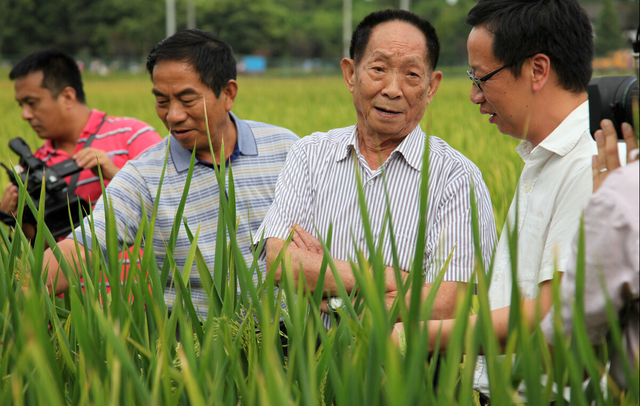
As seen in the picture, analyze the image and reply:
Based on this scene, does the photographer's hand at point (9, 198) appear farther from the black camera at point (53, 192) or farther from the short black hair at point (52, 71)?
the short black hair at point (52, 71)

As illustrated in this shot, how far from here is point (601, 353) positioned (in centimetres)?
77

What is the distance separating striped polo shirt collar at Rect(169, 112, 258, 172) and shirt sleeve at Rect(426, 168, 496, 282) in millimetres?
690

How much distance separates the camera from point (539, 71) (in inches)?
48.5

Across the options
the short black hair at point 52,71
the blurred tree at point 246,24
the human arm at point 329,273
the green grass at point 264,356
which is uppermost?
the blurred tree at point 246,24

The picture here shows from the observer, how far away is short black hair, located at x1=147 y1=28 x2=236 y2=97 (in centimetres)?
187

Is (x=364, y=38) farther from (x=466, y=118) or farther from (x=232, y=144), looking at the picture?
(x=466, y=118)

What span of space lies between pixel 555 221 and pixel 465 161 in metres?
0.43

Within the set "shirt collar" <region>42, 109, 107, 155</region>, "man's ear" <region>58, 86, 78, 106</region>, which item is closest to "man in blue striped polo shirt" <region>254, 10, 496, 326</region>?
"shirt collar" <region>42, 109, 107, 155</region>

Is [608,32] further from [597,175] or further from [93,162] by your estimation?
[597,175]

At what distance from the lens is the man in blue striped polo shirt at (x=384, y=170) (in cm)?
143

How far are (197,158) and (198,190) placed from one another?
96 millimetres

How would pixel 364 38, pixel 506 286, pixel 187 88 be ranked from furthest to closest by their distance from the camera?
pixel 187 88, pixel 364 38, pixel 506 286

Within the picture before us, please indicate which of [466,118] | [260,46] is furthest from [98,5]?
[466,118]

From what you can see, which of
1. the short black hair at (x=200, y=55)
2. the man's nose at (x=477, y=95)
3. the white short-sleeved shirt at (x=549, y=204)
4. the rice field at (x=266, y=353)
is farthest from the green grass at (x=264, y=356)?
the short black hair at (x=200, y=55)
